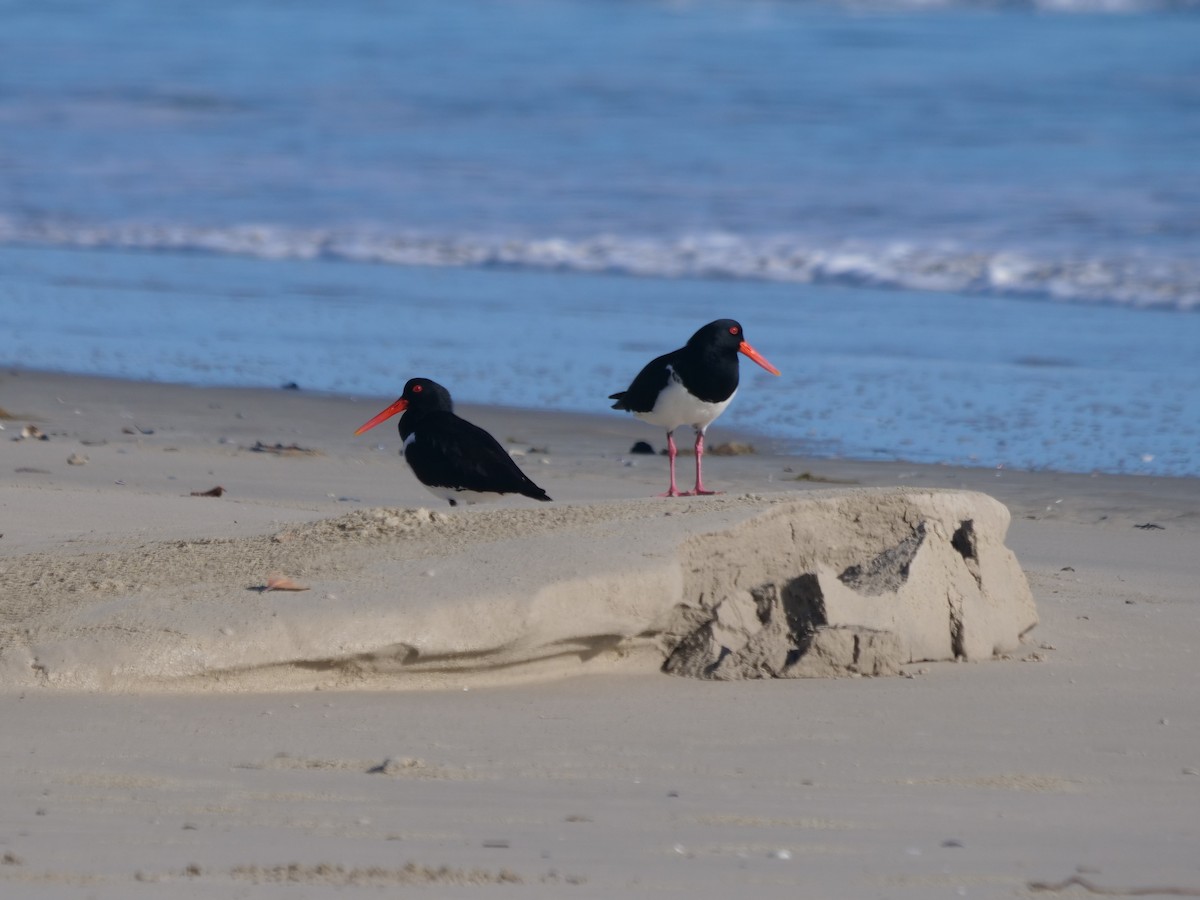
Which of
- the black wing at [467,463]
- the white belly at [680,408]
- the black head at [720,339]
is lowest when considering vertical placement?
the black wing at [467,463]

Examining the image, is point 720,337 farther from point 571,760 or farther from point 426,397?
point 571,760

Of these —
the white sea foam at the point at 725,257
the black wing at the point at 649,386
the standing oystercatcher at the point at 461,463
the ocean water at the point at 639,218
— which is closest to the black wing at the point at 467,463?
the standing oystercatcher at the point at 461,463

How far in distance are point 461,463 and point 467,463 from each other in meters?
0.02


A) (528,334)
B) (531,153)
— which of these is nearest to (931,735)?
(528,334)

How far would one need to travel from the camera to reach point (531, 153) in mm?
20703

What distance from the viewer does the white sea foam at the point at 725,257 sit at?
13570mm

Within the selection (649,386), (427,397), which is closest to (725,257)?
(649,386)

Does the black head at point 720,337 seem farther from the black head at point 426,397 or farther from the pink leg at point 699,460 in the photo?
the black head at point 426,397

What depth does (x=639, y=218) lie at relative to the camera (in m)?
16.7

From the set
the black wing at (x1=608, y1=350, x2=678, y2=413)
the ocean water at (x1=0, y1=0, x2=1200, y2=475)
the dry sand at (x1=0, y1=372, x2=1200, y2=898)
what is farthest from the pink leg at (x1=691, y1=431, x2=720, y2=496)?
the dry sand at (x1=0, y1=372, x2=1200, y2=898)

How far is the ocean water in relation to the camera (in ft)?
33.0

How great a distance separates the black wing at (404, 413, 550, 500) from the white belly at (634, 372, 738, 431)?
4.07ft

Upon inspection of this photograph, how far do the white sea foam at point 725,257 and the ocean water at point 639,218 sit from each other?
0.14 feet

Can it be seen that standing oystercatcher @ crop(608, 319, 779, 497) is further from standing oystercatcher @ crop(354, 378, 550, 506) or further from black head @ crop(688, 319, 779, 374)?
standing oystercatcher @ crop(354, 378, 550, 506)
